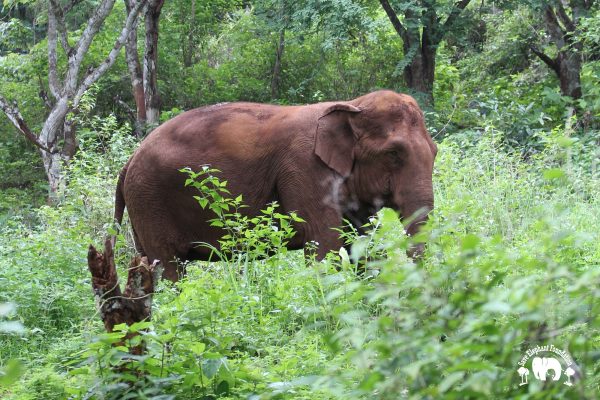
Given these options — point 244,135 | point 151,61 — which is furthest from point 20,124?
point 244,135

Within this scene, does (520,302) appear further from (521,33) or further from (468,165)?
(521,33)

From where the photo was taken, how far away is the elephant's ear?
27.3 ft

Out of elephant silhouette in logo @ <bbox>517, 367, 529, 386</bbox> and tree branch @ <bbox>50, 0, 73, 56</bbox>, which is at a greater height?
tree branch @ <bbox>50, 0, 73, 56</bbox>

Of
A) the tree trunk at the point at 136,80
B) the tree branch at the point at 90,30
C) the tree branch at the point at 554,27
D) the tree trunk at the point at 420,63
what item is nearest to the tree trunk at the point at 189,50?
the tree trunk at the point at 136,80

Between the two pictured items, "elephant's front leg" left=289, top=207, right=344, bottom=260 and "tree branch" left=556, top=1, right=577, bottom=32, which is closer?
"elephant's front leg" left=289, top=207, right=344, bottom=260

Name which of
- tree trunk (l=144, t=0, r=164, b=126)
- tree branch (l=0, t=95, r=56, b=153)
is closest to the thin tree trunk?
tree branch (l=0, t=95, r=56, b=153)

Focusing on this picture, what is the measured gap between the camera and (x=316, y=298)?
626 cm

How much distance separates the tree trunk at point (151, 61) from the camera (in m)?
17.1

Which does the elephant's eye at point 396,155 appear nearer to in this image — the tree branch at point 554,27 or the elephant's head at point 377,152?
the elephant's head at point 377,152

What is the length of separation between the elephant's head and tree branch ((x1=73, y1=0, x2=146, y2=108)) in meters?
7.99

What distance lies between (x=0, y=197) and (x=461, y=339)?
19073mm

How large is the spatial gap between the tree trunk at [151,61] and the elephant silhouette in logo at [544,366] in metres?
14.5

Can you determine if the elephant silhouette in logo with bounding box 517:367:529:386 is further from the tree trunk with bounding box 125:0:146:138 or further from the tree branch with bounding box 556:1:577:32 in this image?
the tree branch with bounding box 556:1:577:32

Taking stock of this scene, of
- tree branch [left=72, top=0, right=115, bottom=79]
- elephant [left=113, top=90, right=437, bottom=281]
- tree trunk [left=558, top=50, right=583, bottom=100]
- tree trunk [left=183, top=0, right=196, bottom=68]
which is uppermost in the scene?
tree branch [left=72, top=0, right=115, bottom=79]
